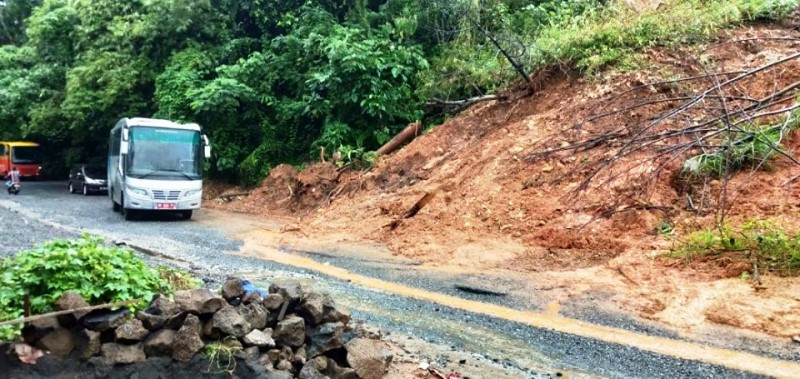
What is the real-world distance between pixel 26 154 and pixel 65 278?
32622 mm

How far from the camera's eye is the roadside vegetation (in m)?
4.82

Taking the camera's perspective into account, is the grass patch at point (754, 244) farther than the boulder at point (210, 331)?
Yes

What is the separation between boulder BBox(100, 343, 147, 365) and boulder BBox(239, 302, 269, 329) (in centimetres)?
89

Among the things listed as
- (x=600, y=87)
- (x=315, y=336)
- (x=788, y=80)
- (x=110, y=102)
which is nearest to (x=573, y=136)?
(x=600, y=87)

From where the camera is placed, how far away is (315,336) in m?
5.61

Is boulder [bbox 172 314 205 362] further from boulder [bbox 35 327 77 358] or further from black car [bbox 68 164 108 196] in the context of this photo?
black car [bbox 68 164 108 196]

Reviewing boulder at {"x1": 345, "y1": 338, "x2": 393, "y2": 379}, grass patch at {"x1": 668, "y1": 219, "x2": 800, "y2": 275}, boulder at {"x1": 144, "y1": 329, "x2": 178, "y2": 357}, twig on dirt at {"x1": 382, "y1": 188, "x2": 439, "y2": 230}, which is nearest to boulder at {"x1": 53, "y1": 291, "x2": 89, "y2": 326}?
boulder at {"x1": 144, "y1": 329, "x2": 178, "y2": 357}

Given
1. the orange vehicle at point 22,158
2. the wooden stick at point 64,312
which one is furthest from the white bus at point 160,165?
the orange vehicle at point 22,158

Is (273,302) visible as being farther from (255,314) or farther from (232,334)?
(232,334)

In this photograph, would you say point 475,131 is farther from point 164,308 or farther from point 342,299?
point 164,308

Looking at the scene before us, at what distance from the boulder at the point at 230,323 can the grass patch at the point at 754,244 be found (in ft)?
22.6

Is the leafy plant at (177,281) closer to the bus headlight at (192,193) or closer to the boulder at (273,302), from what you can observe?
the boulder at (273,302)

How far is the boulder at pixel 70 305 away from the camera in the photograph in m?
4.76

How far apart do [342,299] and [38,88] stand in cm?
2521
